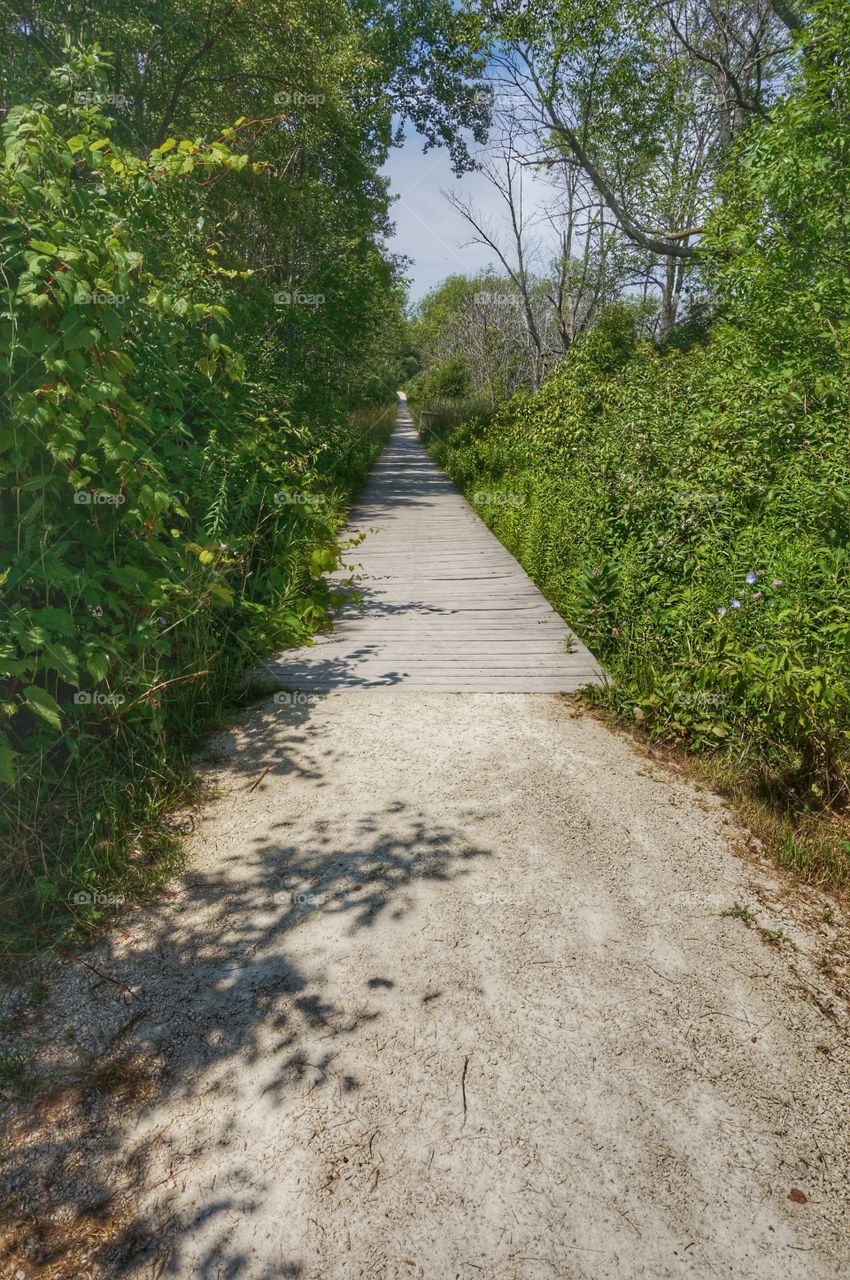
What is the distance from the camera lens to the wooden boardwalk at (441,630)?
5625 millimetres

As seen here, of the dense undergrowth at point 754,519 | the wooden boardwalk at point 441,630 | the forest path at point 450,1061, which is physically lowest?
the forest path at point 450,1061

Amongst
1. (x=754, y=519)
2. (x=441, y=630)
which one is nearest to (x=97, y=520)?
(x=441, y=630)

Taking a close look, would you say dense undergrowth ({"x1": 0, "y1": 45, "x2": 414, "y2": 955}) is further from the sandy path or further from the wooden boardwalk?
the wooden boardwalk

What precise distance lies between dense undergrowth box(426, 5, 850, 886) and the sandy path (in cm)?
69

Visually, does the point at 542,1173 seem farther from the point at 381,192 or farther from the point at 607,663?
the point at 381,192

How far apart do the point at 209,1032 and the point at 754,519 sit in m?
5.20

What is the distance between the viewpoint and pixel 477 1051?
2.39 metres

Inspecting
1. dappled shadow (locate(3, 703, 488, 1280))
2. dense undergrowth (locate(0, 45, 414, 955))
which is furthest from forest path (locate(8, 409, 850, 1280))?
dense undergrowth (locate(0, 45, 414, 955))

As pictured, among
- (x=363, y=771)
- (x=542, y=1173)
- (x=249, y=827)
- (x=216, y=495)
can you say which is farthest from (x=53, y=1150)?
(x=216, y=495)

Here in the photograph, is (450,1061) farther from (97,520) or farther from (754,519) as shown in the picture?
(754,519)

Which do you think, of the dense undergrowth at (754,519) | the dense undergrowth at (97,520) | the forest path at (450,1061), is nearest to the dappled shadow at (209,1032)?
the forest path at (450,1061)

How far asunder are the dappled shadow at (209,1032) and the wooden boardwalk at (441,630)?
2019 mm

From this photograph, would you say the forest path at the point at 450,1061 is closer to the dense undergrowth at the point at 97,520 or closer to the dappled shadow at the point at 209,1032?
the dappled shadow at the point at 209,1032

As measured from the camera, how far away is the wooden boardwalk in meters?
5.62
